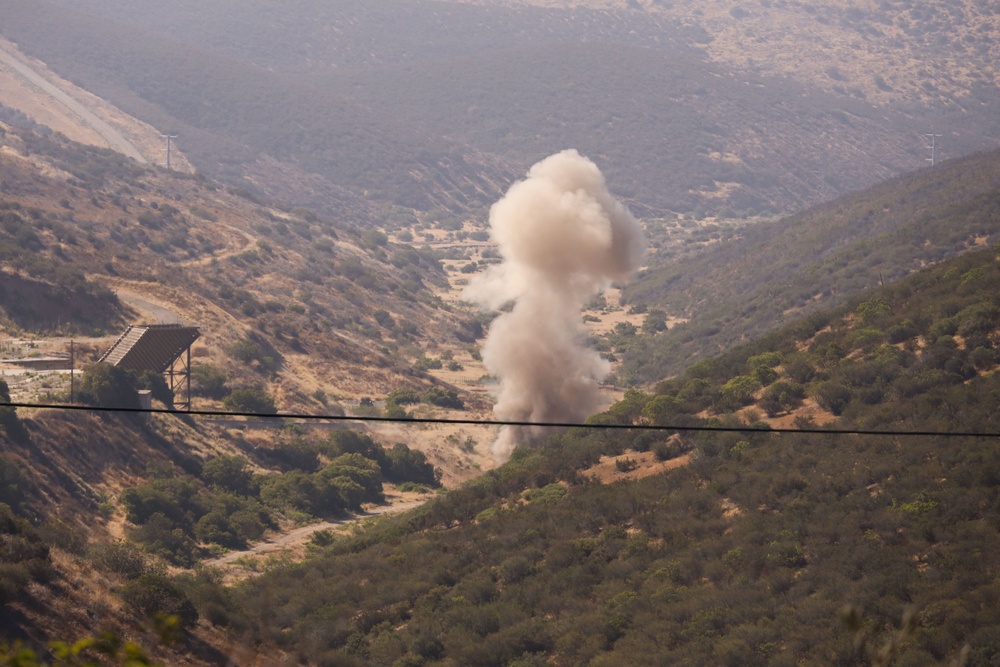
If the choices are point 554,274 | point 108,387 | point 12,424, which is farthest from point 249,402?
point 12,424

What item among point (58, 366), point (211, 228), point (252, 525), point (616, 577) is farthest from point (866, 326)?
point (211, 228)

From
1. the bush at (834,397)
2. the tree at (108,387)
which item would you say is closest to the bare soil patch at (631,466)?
the bush at (834,397)

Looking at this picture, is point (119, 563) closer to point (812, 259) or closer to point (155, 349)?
point (155, 349)

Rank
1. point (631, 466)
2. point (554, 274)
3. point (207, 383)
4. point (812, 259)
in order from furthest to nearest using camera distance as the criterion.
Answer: point (812, 259), point (207, 383), point (554, 274), point (631, 466)

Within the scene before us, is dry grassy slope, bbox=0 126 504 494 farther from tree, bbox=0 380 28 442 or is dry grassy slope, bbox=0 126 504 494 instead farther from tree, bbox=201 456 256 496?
tree, bbox=201 456 256 496

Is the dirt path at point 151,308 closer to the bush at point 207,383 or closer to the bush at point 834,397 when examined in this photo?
the bush at point 207,383

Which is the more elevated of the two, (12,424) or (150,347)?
(150,347)
